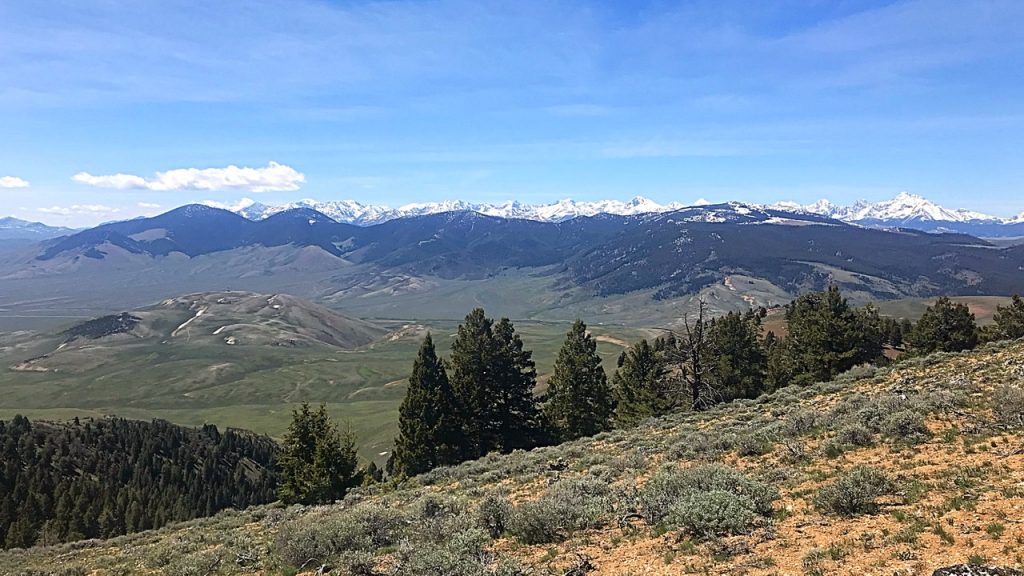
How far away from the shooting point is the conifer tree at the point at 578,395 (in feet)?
164

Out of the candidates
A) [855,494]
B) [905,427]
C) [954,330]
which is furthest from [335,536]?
[954,330]

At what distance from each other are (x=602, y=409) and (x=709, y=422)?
2013cm

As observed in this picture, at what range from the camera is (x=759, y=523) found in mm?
12953

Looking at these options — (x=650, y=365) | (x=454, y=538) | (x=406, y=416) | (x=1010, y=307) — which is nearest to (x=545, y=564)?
(x=454, y=538)

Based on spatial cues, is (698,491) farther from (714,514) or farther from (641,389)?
(641,389)

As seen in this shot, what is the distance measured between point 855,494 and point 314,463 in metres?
30.5

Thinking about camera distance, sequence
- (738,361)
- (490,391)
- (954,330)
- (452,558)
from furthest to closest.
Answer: (954,330) < (738,361) < (490,391) < (452,558)

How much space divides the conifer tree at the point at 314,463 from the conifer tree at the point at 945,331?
195 feet

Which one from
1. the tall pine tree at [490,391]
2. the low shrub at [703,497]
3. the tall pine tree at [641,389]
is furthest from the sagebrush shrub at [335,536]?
the tall pine tree at [641,389]

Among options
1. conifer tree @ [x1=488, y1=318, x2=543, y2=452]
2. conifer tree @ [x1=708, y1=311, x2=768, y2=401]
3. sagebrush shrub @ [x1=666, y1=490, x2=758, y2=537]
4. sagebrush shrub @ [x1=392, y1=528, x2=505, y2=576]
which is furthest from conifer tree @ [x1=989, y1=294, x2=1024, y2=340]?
sagebrush shrub @ [x1=392, y1=528, x2=505, y2=576]

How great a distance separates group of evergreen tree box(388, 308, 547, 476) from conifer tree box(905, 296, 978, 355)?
44518mm

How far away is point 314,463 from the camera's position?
3500 centimetres

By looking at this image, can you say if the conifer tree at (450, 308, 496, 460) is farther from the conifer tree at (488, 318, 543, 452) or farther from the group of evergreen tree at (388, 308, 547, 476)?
the conifer tree at (488, 318, 543, 452)

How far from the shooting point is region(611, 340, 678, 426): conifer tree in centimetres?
4862
